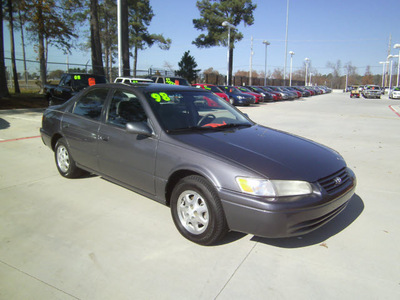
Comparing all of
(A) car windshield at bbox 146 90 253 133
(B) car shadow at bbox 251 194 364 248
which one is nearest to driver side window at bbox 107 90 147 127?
(A) car windshield at bbox 146 90 253 133

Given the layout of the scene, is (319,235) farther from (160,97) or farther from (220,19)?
(220,19)

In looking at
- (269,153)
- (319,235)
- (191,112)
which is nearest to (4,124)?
Result: (191,112)

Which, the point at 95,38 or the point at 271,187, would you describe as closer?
the point at 271,187

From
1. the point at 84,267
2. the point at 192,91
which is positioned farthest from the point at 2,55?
the point at 84,267

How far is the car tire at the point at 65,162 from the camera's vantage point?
4.81 meters

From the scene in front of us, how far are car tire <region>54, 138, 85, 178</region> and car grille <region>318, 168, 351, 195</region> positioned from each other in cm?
356

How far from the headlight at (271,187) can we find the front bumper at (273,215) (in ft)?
0.26

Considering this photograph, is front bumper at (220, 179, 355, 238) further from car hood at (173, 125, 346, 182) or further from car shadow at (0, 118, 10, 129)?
car shadow at (0, 118, 10, 129)

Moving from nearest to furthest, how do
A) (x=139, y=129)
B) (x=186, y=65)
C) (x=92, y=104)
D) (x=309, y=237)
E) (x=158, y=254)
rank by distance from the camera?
(x=158, y=254), (x=309, y=237), (x=139, y=129), (x=92, y=104), (x=186, y=65)

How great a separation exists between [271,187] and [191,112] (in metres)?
1.62

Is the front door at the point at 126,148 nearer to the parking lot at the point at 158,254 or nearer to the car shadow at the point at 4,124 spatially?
the parking lot at the point at 158,254

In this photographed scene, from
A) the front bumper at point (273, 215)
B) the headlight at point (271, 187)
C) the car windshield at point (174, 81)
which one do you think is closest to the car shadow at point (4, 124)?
the car windshield at point (174, 81)

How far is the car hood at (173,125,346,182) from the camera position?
2908 mm

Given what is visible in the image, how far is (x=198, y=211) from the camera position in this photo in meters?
3.10
